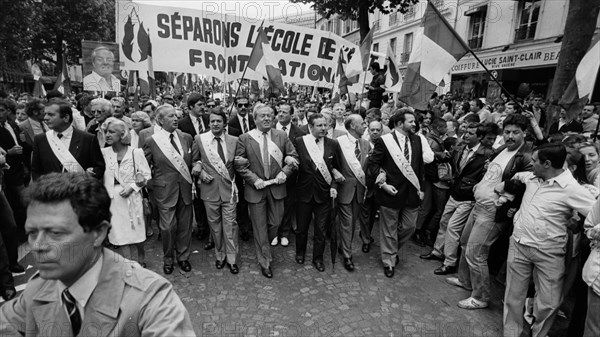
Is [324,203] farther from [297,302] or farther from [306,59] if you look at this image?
[306,59]

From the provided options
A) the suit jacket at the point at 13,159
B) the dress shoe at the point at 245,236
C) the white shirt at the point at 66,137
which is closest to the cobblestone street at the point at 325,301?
the dress shoe at the point at 245,236

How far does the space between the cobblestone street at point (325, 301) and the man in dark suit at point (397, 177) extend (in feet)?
1.50

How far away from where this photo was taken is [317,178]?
4.39 meters

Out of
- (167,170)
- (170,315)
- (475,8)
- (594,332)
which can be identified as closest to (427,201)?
(594,332)

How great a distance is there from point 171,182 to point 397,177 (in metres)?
2.68

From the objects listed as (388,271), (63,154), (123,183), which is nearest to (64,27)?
(63,154)

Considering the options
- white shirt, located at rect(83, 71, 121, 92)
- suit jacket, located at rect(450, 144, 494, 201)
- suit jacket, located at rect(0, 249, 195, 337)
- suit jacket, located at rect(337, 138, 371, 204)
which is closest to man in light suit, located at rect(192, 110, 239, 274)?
suit jacket, located at rect(337, 138, 371, 204)

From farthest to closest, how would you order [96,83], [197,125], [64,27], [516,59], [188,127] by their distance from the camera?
[64,27], [516,59], [96,83], [197,125], [188,127]

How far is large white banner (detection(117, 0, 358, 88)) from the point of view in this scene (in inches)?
231

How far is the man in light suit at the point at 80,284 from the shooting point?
125 centimetres

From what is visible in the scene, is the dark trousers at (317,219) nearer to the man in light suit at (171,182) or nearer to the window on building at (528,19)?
the man in light suit at (171,182)

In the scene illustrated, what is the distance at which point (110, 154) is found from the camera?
12.5 feet

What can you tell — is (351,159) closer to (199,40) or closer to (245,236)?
(245,236)

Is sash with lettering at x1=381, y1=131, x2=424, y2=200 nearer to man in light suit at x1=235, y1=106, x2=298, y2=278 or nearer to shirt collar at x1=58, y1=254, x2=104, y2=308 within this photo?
man in light suit at x1=235, y1=106, x2=298, y2=278
